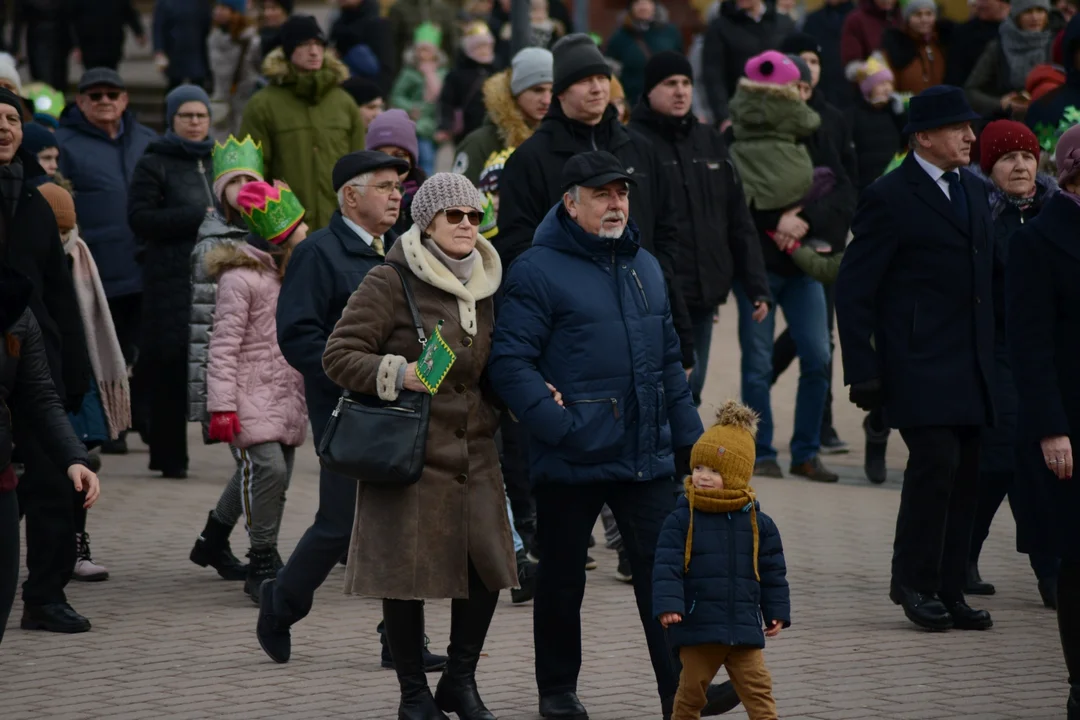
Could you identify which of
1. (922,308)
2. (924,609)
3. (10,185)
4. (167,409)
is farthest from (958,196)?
(167,409)

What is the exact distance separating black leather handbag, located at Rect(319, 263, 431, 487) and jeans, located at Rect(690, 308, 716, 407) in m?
3.93

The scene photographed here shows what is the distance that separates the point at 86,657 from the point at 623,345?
2591 mm

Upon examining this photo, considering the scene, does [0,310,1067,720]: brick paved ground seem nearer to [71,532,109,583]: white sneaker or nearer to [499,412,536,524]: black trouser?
[71,532,109,583]: white sneaker

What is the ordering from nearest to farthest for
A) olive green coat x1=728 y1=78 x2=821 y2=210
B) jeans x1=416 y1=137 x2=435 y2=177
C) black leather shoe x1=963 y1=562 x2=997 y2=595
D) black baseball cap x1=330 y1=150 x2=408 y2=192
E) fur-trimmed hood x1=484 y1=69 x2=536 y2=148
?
black baseball cap x1=330 y1=150 x2=408 y2=192 < black leather shoe x1=963 y1=562 x2=997 y2=595 < fur-trimmed hood x1=484 y1=69 x2=536 y2=148 < olive green coat x1=728 y1=78 x2=821 y2=210 < jeans x1=416 y1=137 x2=435 y2=177

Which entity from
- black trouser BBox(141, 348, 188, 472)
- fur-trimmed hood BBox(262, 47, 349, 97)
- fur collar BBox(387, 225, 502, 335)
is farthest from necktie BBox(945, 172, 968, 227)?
fur-trimmed hood BBox(262, 47, 349, 97)

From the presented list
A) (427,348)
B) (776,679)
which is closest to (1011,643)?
(776,679)

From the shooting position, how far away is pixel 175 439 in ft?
38.4

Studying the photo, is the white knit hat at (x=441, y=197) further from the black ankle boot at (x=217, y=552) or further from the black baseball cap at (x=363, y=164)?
the black ankle boot at (x=217, y=552)

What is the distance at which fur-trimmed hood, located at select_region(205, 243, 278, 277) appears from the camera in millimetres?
8547

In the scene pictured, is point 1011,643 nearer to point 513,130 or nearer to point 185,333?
point 513,130

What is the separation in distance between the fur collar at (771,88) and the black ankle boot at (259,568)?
440 centimetres

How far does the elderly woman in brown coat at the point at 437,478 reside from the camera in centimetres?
652

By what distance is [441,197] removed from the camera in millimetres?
6602

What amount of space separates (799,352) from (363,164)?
15.8ft
